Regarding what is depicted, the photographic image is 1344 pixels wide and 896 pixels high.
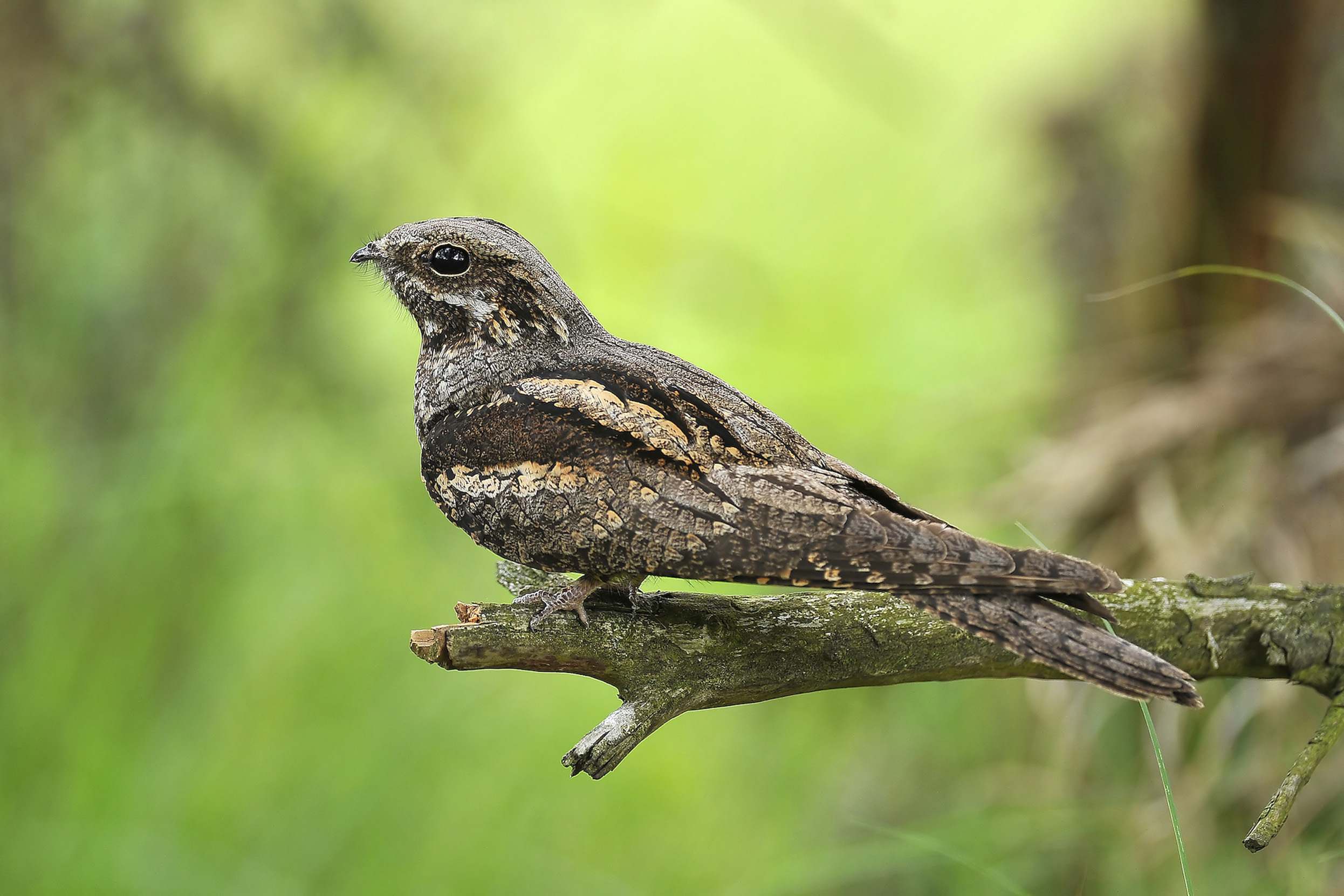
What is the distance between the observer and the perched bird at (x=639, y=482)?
1.61m

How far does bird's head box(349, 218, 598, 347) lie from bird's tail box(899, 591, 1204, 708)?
1034 mm

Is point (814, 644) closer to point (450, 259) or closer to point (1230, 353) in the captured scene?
point (450, 259)

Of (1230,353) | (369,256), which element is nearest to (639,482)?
(369,256)

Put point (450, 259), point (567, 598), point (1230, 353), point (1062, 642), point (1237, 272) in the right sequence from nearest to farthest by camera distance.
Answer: point (1062, 642)
point (567, 598)
point (450, 259)
point (1237, 272)
point (1230, 353)

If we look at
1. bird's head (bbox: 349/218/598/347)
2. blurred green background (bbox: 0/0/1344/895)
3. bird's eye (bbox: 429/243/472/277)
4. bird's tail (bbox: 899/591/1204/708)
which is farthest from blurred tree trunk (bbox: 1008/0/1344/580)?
bird's eye (bbox: 429/243/472/277)

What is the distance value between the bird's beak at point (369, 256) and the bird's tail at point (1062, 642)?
1.42m

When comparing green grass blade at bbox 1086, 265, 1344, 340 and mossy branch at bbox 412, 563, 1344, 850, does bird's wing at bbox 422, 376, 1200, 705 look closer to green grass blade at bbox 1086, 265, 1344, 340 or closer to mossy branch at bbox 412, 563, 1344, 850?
mossy branch at bbox 412, 563, 1344, 850

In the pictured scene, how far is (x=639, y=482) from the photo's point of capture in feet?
5.97

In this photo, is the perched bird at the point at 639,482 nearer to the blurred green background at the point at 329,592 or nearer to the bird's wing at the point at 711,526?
the bird's wing at the point at 711,526

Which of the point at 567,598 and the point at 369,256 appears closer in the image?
the point at 567,598

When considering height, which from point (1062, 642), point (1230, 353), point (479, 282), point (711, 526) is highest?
point (1230, 353)

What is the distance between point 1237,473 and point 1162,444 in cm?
32

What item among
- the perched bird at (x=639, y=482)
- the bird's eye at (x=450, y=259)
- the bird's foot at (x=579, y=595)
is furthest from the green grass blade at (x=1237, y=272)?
the bird's eye at (x=450, y=259)

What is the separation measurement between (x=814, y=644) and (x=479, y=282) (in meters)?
1.08
